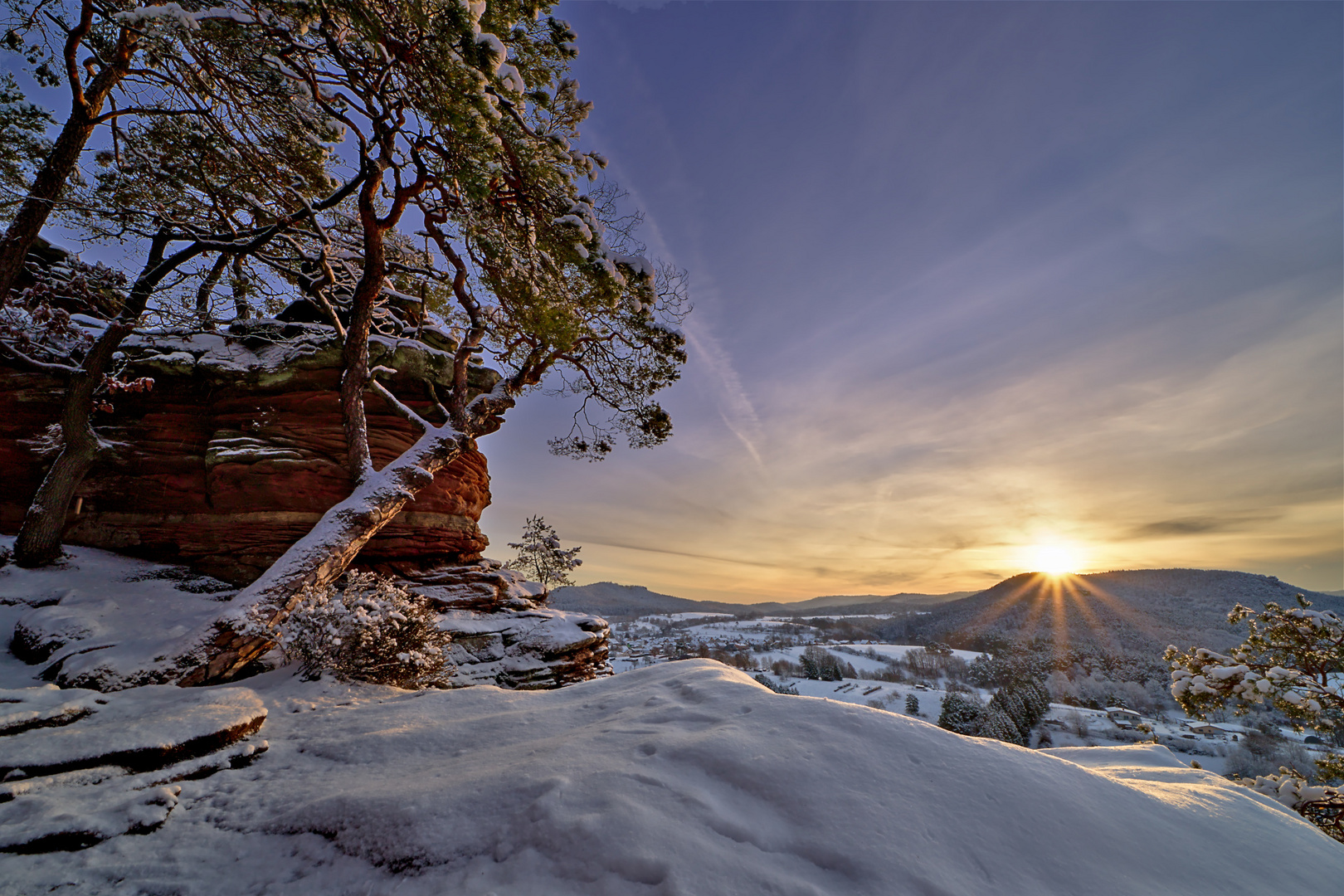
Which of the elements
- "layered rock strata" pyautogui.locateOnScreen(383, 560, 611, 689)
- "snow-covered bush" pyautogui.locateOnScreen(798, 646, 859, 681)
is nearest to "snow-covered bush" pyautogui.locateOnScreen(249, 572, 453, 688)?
"layered rock strata" pyautogui.locateOnScreen(383, 560, 611, 689)

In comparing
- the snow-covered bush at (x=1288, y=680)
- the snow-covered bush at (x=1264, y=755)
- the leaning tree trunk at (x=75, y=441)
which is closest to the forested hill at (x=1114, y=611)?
the snow-covered bush at (x=1264, y=755)

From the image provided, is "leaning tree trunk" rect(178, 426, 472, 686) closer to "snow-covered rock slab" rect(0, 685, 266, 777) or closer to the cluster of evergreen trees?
"snow-covered rock slab" rect(0, 685, 266, 777)

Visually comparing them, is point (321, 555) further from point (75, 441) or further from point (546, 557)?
point (546, 557)

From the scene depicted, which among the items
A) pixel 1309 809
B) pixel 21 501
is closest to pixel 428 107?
pixel 21 501

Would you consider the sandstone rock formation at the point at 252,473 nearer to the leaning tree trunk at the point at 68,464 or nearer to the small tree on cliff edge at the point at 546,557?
the leaning tree trunk at the point at 68,464

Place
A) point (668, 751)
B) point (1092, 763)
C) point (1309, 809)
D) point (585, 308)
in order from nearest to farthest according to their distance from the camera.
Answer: point (668, 751), point (1092, 763), point (1309, 809), point (585, 308)

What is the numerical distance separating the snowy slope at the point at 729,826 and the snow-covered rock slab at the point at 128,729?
0.57m

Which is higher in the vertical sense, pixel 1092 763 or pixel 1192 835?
pixel 1192 835

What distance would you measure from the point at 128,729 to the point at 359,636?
9.23 feet

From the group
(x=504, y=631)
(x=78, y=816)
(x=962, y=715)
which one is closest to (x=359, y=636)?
(x=78, y=816)

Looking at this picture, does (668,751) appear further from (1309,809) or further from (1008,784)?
(1309,809)

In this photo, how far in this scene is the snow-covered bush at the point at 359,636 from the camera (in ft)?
19.7

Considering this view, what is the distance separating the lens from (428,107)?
617 cm

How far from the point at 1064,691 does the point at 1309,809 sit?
96.1 meters
